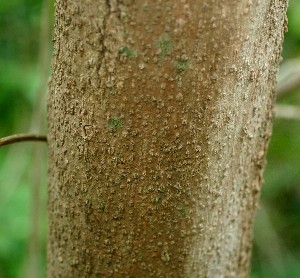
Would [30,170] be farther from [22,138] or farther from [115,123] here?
[115,123]

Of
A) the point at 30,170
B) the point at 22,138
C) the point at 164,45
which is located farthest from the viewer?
the point at 30,170

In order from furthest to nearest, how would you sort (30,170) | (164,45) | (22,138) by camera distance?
(30,170) < (22,138) < (164,45)

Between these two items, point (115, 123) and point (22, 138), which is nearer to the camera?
point (115, 123)

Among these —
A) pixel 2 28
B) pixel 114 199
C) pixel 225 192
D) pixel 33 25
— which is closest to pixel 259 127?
pixel 225 192

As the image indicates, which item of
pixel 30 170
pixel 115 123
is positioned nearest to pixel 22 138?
pixel 115 123

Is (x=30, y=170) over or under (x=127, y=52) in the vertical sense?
under

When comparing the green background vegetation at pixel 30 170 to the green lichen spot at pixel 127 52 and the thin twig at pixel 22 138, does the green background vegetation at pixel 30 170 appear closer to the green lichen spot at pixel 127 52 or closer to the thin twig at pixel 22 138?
the thin twig at pixel 22 138

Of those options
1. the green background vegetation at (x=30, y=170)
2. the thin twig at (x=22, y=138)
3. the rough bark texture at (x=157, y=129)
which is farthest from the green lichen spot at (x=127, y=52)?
the green background vegetation at (x=30, y=170)

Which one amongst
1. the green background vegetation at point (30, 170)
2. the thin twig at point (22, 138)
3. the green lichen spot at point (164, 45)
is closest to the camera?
the green lichen spot at point (164, 45)
